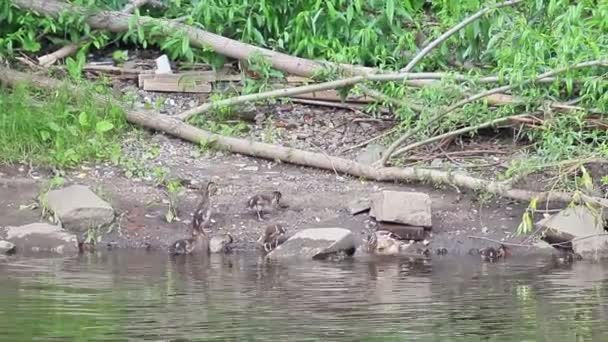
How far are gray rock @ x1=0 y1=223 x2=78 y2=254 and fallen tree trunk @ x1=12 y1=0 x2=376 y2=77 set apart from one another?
329cm

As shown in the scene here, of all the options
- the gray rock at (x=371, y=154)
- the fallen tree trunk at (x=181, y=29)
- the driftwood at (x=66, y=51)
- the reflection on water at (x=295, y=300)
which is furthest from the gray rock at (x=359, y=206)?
the driftwood at (x=66, y=51)

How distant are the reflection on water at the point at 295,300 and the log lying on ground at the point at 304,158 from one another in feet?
2.78

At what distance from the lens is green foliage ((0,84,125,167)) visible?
43.2 ft

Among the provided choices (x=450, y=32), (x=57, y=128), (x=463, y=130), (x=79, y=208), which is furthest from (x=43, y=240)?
(x=450, y=32)

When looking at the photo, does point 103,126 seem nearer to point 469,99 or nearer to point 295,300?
point 469,99

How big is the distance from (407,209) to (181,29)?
148 inches

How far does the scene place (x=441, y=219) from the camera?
488 inches

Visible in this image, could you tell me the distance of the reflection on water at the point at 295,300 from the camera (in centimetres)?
793

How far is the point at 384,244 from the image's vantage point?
1191 centimetres

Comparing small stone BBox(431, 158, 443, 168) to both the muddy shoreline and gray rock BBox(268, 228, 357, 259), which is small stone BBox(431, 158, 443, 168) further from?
gray rock BBox(268, 228, 357, 259)

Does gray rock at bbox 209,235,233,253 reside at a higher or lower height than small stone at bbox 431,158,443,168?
lower

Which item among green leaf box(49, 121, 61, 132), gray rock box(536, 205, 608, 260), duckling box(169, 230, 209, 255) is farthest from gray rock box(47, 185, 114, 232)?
gray rock box(536, 205, 608, 260)

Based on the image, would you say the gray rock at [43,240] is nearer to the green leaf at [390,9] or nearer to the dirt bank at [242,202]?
the dirt bank at [242,202]

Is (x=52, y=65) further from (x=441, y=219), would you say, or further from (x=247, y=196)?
(x=441, y=219)
